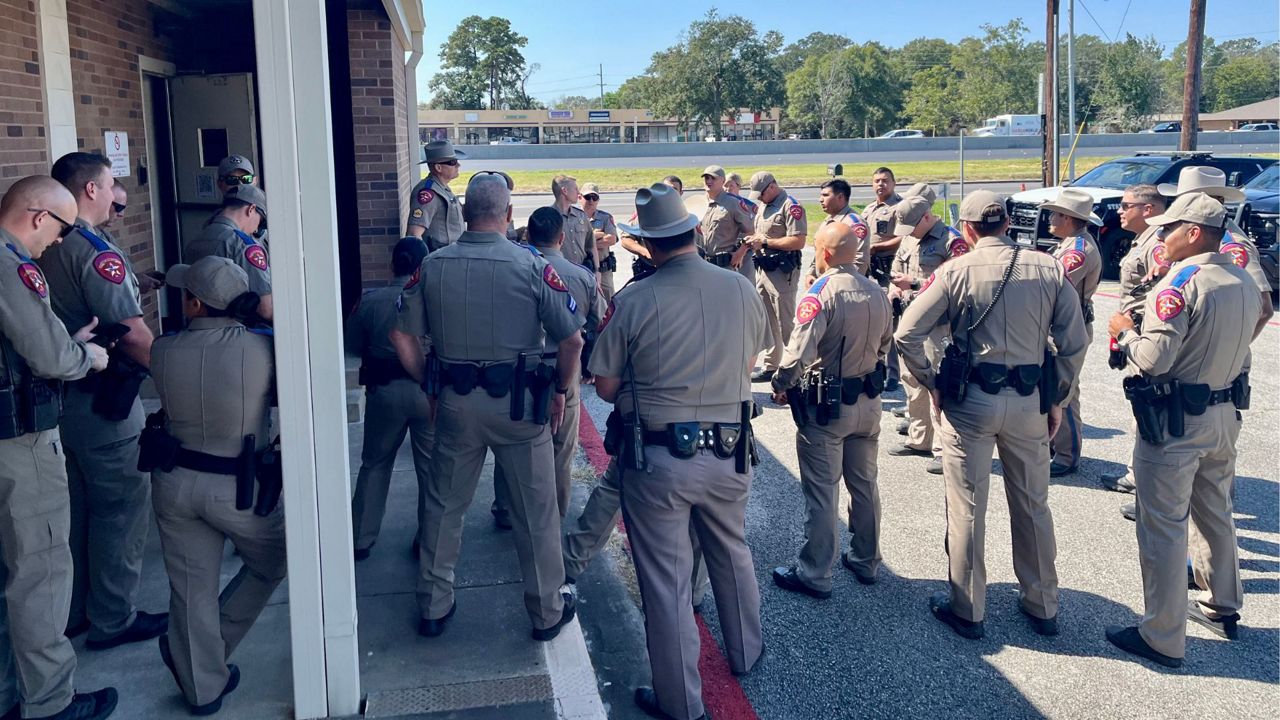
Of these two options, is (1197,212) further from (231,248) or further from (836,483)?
(231,248)

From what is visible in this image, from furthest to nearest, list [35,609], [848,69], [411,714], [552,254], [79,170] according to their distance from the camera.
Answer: [848,69], [552,254], [79,170], [411,714], [35,609]

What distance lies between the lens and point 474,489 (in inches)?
178

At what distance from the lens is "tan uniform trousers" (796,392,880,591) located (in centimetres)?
502

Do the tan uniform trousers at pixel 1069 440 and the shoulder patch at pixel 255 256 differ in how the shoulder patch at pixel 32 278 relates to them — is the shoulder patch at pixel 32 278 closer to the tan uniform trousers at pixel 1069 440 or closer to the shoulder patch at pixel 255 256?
the shoulder patch at pixel 255 256

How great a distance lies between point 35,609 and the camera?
3.59 metres

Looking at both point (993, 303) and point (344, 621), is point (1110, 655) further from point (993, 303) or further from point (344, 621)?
point (344, 621)

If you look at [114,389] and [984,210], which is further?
[984,210]

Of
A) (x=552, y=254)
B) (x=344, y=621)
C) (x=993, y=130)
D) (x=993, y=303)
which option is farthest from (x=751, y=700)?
(x=993, y=130)

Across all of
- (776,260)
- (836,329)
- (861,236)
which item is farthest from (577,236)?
(836,329)

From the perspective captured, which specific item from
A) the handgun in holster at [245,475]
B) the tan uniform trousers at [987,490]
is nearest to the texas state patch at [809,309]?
the tan uniform trousers at [987,490]

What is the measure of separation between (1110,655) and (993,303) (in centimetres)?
169

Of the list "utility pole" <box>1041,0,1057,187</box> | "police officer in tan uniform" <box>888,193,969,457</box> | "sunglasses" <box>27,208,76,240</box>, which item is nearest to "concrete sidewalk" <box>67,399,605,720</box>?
"sunglasses" <box>27,208,76,240</box>

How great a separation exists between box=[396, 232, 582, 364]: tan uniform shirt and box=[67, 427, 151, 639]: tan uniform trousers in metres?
1.38

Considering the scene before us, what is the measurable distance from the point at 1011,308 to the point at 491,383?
7.87 ft
